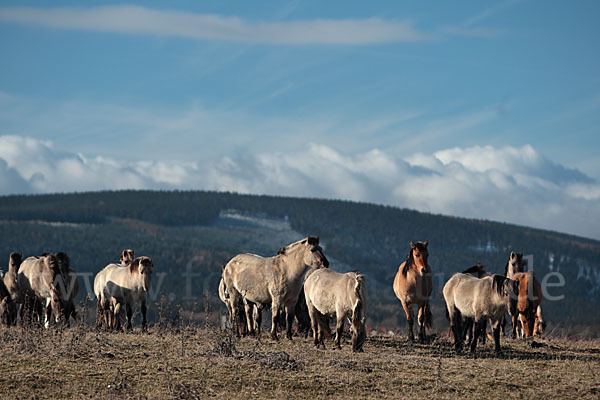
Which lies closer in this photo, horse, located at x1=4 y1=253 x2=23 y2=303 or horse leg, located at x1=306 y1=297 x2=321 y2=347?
horse leg, located at x1=306 y1=297 x2=321 y2=347

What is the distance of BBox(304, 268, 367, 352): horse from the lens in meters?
16.5

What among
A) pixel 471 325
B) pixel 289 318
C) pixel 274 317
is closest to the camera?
pixel 471 325

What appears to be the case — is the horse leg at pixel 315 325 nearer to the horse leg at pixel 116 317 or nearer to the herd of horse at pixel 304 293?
the herd of horse at pixel 304 293

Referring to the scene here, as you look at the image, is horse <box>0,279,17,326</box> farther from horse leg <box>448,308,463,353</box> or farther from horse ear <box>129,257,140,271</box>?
horse leg <box>448,308,463,353</box>

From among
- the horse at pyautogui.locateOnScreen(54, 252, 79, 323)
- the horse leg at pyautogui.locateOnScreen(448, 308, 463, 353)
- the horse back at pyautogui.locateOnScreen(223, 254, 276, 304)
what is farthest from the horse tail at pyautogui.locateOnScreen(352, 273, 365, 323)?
the horse at pyautogui.locateOnScreen(54, 252, 79, 323)

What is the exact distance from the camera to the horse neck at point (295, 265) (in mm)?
18922

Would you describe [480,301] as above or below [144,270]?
below

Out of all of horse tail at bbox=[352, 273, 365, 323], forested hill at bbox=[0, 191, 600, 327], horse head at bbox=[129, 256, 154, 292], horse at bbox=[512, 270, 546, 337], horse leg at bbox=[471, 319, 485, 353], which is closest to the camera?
horse tail at bbox=[352, 273, 365, 323]

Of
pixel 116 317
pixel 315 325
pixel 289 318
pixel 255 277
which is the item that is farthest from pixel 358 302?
pixel 116 317

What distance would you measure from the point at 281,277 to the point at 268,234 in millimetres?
136974

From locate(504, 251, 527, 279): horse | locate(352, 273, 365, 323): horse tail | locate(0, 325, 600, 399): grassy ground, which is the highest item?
locate(504, 251, 527, 279): horse

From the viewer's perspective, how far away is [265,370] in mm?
14375

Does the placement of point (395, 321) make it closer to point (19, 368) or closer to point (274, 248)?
point (19, 368)

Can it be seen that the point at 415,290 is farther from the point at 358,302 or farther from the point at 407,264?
the point at 358,302
